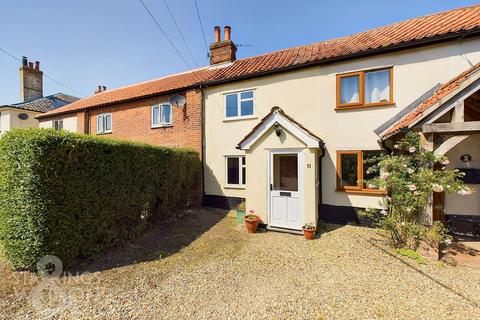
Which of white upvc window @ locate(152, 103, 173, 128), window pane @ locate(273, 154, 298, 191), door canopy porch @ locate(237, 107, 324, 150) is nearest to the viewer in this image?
door canopy porch @ locate(237, 107, 324, 150)

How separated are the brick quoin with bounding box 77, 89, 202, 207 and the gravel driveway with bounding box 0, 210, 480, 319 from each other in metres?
5.86

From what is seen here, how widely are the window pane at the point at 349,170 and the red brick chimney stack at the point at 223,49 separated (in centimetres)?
892

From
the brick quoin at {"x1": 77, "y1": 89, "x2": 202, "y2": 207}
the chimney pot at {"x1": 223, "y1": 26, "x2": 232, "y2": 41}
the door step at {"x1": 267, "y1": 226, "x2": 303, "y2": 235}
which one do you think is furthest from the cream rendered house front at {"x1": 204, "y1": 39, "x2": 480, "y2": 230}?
the chimney pot at {"x1": 223, "y1": 26, "x2": 232, "y2": 41}

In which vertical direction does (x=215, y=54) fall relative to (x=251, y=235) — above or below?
above

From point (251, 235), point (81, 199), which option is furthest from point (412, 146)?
point (81, 199)

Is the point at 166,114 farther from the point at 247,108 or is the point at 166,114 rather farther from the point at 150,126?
the point at 247,108

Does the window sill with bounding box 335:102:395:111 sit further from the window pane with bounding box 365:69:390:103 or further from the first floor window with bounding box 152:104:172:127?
the first floor window with bounding box 152:104:172:127

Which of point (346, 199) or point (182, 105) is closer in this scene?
point (346, 199)

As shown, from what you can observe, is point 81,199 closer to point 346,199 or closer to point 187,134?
point 187,134

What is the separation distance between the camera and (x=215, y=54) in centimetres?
1330

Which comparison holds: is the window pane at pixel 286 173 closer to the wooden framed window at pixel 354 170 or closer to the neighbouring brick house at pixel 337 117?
the neighbouring brick house at pixel 337 117

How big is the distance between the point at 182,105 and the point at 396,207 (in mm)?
10439

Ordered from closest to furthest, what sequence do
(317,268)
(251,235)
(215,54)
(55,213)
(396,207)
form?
1. (55,213)
2. (317,268)
3. (396,207)
4. (251,235)
5. (215,54)

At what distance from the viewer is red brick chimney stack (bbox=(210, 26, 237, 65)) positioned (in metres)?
12.8
